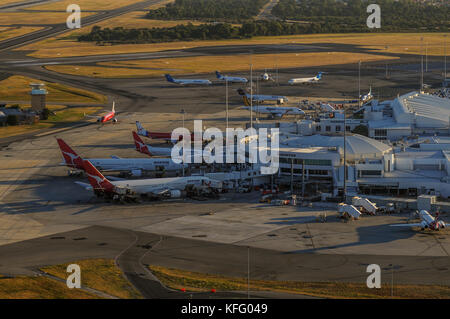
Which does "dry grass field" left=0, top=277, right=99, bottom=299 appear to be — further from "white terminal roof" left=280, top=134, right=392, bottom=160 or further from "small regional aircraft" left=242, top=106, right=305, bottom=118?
"small regional aircraft" left=242, top=106, right=305, bottom=118

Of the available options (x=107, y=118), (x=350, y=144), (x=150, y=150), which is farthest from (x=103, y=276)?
(x=107, y=118)

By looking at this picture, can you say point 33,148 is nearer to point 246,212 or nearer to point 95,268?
point 246,212

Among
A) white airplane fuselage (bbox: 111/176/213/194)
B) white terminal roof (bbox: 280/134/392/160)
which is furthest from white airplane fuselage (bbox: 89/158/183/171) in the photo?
white terminal roof (bbox: 280/134/392/160)

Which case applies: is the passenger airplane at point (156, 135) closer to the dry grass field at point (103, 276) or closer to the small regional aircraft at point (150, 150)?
the small regional aircraft at point (150, 150)

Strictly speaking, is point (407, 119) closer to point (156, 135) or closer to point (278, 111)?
point (278, 111)

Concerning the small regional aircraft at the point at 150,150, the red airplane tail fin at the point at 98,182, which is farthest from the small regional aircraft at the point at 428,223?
the small regional aircraft at the point at 150,150

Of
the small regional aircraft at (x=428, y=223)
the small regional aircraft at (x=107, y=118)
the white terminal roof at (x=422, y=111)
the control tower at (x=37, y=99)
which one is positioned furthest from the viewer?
the control tower at (x=37, y=99)

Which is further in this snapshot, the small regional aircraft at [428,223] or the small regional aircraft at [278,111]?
the small regional aircraft at [278,111]

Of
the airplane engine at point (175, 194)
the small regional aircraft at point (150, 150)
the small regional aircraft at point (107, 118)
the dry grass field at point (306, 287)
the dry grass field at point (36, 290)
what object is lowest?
the dry grass field at point (306, 287)
